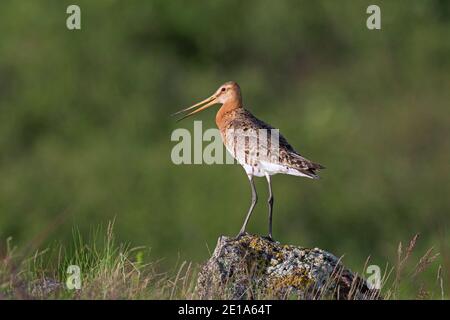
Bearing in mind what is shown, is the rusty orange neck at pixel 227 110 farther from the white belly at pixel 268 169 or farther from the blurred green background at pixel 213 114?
the blurred green background at pixel 213 114

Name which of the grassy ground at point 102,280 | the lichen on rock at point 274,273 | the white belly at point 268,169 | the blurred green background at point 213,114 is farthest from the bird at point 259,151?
the blurred green background at point 213,114

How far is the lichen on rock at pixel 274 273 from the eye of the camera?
697cm

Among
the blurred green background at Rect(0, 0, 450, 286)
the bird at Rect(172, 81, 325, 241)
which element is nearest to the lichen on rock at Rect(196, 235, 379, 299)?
the bird at Rect(172, 81, 325, 241)

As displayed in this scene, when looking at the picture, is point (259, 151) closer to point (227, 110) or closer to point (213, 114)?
point (227, 110)

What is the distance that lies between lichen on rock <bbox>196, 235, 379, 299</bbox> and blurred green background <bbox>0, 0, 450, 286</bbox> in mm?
9788

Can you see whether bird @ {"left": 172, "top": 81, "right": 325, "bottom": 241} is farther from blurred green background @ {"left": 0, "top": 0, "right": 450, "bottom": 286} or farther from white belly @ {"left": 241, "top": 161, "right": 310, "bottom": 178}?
blurred green background @ {"left": 0, "top": 0, "right": 450, "bottom": 286}

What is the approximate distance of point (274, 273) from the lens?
720 centimetres

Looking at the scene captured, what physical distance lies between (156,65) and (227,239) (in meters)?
14.1

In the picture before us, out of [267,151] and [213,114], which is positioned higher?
[267,151]

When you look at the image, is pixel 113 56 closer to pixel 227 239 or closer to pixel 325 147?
pixel 325 147

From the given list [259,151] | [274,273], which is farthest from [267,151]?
[274,273]

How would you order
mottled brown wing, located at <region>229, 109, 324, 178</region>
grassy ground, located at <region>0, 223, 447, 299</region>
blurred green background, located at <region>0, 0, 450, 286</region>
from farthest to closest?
blurred green background, located at <region>0, 0, 450, 286</region>
mottled brown wing, located at <region>229, 109, 324, 178</region>
grassy ground, located at <region>0, 223, 447, 299</region>

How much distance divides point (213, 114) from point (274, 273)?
12.7m

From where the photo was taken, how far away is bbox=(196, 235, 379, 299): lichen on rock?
275 inches
